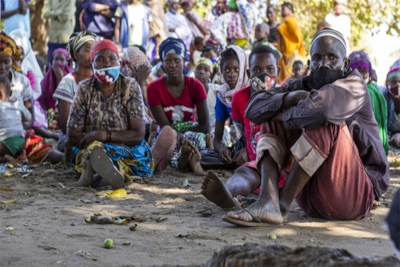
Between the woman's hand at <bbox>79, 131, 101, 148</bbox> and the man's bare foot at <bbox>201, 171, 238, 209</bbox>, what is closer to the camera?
the man's bare foot at <bbox>201, 171, 238, 209</bbox>

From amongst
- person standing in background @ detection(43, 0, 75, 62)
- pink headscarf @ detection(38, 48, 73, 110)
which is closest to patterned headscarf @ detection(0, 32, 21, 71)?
pink headscarf @ detection(38, 48, 73, 110)

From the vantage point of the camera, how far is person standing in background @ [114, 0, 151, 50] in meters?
12.0

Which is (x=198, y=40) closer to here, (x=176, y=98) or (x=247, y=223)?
(x=176, y=98)

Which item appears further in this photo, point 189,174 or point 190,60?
point 190,60

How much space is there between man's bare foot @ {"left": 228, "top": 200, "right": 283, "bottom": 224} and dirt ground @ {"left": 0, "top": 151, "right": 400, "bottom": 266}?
0.07m

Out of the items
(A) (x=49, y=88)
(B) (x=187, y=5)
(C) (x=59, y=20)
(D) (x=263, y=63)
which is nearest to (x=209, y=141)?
(D) (x=263, y=63)

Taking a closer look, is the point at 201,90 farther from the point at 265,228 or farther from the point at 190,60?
the point at 190,60

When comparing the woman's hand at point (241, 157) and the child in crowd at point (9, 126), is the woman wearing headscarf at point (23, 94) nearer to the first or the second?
the child in crowd at point (9, 126)

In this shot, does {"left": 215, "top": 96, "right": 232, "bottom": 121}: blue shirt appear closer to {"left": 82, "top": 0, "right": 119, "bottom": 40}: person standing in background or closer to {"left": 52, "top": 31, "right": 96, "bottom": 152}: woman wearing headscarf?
{"left": 52, "top": 31, "right": 96, "bottom": 152}: woman wearing headscarf

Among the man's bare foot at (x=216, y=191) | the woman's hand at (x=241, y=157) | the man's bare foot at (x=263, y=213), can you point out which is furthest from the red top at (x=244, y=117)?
the man's bare foot at (x=263, y=213)

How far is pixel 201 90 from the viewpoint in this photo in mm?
7457

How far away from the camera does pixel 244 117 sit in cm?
588

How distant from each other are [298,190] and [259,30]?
→ 8.95 metres

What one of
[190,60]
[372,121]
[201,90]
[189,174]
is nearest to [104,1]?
[190,60]
